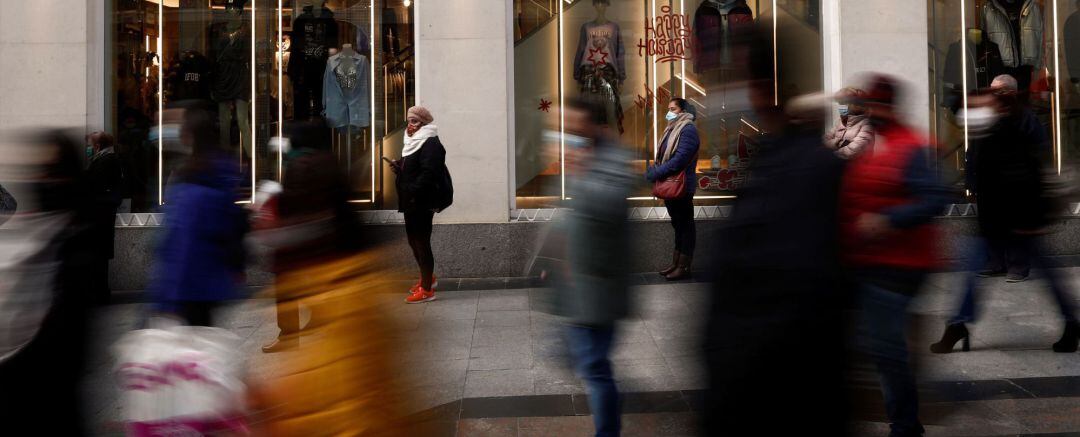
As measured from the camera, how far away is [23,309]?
3.81m

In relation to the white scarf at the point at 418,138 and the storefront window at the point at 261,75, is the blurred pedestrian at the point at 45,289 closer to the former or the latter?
the white scarf at the point at 418,138

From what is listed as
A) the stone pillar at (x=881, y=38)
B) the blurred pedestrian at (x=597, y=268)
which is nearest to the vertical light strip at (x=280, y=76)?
the stone pillar at (x=881, y=38)

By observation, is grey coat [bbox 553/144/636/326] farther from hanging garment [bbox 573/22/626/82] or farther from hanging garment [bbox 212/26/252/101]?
hanging garment [bbox 212/26/252/101]

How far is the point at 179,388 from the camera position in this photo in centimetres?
329

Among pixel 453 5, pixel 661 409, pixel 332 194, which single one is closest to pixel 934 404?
pixel 661 409

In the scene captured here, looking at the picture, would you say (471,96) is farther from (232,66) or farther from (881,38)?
(881,38)

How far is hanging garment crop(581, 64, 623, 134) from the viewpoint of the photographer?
1152 cm

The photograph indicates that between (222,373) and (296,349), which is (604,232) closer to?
(296,349)

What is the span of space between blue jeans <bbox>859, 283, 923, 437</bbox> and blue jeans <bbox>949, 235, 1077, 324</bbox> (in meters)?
2.24

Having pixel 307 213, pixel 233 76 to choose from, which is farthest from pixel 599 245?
pixel 233 76

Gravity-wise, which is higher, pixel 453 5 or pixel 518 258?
pixel 453 5

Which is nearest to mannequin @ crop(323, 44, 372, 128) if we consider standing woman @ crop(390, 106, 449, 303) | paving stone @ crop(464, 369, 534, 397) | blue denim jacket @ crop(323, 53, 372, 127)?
blue denim jacket @ crop(323, 53, 372, 127)

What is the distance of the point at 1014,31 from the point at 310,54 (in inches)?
356

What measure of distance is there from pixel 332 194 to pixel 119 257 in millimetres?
7871
